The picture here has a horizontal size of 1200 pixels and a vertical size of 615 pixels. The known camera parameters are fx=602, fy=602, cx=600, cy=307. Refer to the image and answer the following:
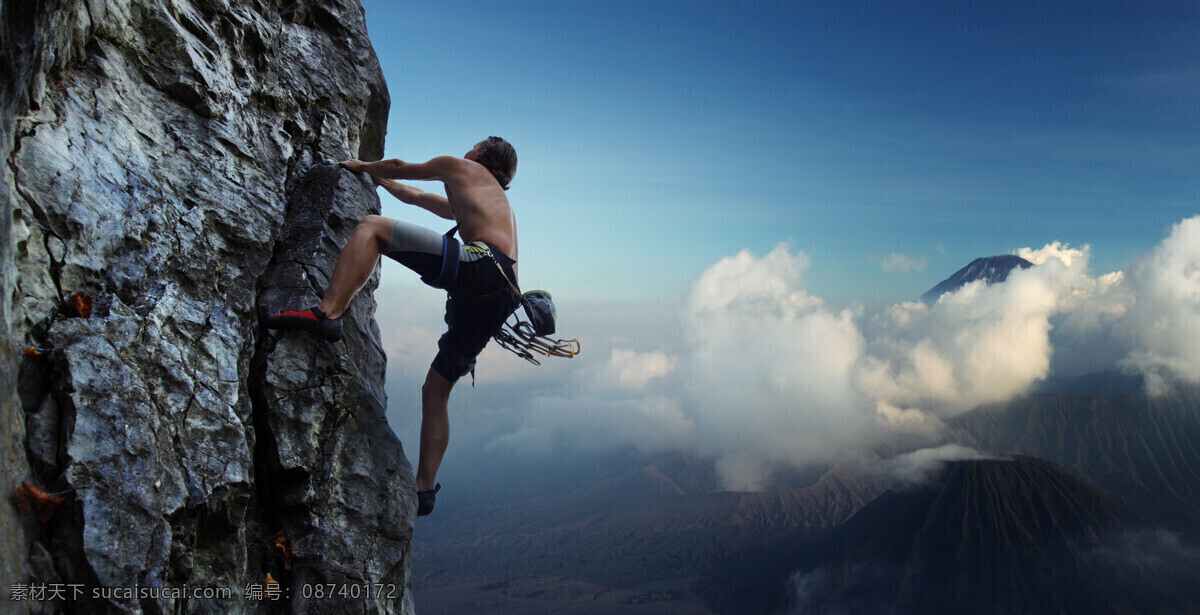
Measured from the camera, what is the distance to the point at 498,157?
665 centimetres

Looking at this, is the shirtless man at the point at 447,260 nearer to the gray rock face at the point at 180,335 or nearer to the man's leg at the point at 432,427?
the man's leg at the point at 432,427

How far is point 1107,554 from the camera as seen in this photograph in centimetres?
16550

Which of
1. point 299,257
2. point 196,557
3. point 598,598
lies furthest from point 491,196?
point 598,598

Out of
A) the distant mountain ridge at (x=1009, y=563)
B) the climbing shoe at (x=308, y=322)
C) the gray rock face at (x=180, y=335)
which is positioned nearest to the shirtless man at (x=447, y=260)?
the climbing shoe at (x=308, y=322)

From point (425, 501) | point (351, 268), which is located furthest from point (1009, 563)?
point (351, 268)

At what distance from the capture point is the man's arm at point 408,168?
6293 mm

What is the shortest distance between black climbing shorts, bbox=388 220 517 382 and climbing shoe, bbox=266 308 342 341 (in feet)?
2.69

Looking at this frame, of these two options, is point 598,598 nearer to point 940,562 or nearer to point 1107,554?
point 940,562

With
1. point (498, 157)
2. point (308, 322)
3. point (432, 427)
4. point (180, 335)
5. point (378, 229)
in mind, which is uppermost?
point (498, 157)

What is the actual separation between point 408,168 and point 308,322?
2.25 meters

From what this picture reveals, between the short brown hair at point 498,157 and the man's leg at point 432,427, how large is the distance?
233 centimetres

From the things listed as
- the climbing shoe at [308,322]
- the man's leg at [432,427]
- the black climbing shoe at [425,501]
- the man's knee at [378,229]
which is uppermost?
the man's knee at [378,229]

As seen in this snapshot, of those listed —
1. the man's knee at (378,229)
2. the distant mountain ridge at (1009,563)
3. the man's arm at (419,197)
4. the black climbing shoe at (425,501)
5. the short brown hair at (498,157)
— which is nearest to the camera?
the man's knee at (378,229)

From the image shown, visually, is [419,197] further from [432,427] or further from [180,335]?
[180,335]
